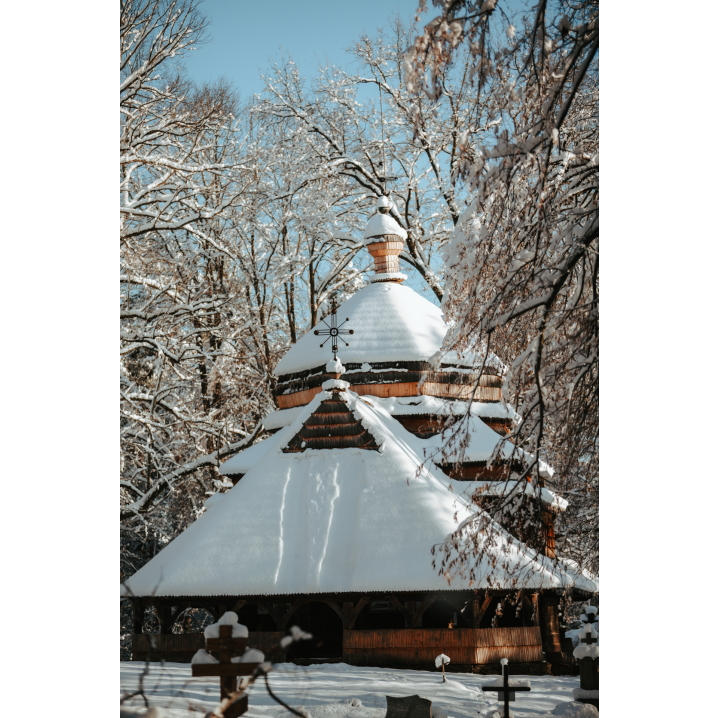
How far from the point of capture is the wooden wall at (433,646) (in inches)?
245

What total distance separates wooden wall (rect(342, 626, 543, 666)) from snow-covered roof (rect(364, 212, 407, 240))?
5247mm

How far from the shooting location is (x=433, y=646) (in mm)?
6309

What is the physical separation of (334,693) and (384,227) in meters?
6.82

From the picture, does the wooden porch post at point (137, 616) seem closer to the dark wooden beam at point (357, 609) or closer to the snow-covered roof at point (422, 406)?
the dark wooden beam at point (357, 609)

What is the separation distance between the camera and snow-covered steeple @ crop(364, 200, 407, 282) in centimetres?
1020

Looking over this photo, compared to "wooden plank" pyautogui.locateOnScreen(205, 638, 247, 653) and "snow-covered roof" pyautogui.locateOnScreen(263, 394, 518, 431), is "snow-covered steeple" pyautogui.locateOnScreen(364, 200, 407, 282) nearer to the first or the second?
"snow-covered roof" pyautogui.locateOnScreen(263, 394, 518, 431)

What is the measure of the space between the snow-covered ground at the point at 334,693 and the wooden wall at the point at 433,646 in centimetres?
111

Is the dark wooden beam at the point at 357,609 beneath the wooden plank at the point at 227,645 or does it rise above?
beneath

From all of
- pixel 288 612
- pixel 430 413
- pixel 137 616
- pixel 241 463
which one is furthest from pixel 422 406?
pixel 137 616

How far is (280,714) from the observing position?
13.1 feet

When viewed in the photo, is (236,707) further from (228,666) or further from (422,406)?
(422,406)

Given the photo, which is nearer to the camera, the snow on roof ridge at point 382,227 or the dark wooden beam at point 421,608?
the dark wooden beam at point 421,608

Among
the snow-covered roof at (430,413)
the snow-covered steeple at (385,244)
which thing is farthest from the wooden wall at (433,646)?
the snow-covered steeple at (385,244)
